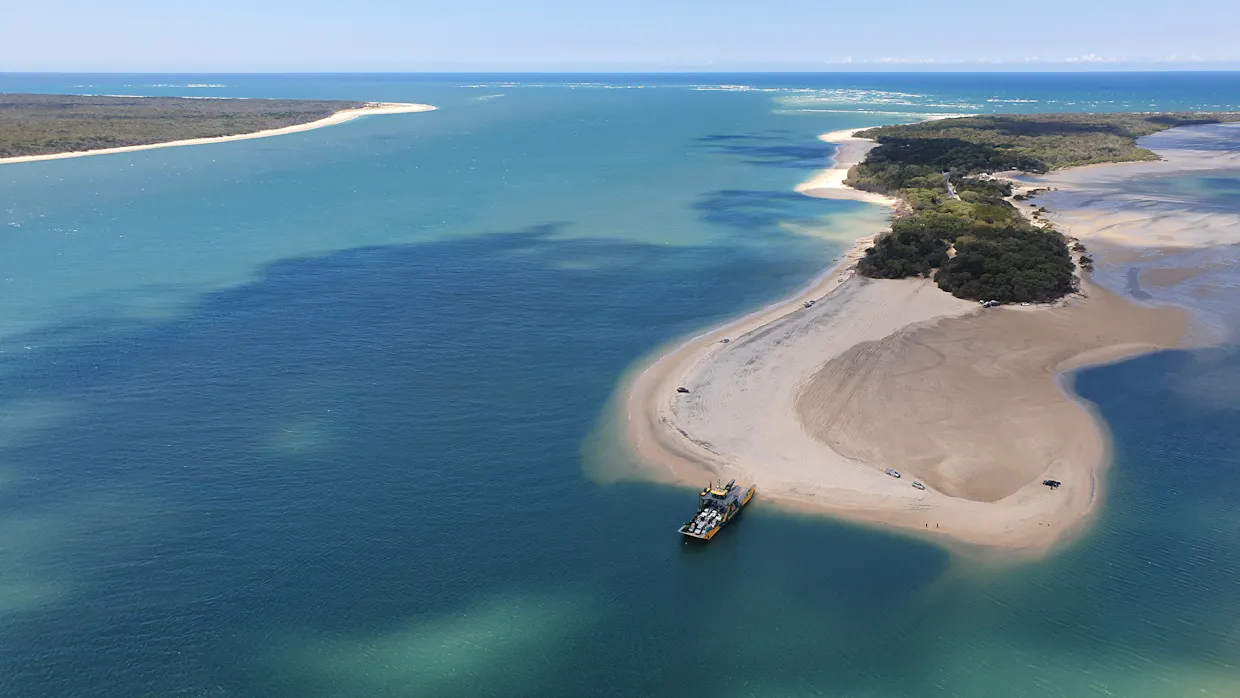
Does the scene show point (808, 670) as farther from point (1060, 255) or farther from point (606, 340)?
point (1060, 255)

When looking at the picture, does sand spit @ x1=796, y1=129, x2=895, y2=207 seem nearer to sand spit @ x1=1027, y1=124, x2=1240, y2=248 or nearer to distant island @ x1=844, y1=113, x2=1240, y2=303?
distant island @ x1=844, y1=113, x2=1240, y2=303

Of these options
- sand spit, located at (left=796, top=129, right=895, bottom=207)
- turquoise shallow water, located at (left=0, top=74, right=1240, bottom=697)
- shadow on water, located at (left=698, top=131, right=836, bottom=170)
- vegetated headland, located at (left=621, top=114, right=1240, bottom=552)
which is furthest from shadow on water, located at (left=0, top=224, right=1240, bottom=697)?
shadow on water, located at (left=698, top=131, right=836, bottom=170)

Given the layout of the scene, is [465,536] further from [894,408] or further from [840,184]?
[840,184]

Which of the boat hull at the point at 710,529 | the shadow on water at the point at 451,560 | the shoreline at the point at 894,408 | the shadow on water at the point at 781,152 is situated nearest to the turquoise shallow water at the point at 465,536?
the shadow on water at the point at 451,560

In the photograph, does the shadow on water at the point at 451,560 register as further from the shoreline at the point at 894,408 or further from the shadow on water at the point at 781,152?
the shadow on water at the point at 781,152

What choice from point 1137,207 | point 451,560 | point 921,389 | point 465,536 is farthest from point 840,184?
point 451,560

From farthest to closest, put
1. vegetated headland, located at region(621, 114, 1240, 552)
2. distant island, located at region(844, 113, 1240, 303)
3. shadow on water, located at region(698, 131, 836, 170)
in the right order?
shadow on water, located at region(698, 131, 836, 170) < distant island, located at region(844, 113, 1240, 303) < vegetated headland, located at region(621, 114, 1240, 552)
